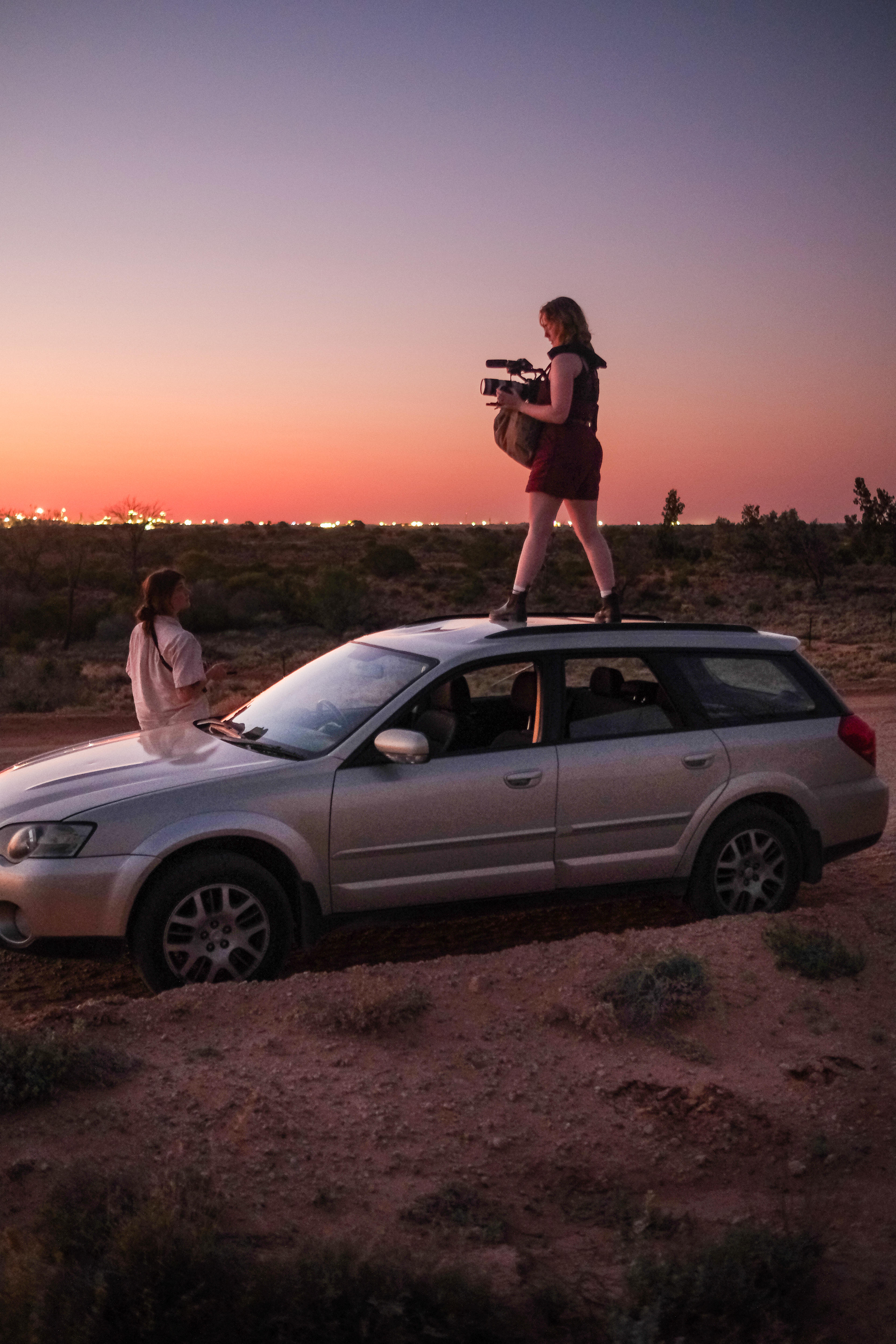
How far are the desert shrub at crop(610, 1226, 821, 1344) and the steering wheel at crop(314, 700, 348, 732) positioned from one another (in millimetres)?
3007

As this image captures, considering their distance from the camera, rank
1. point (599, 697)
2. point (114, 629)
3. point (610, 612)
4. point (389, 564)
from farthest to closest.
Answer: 1. point (389, 564)
2. point (114, 629)
3. point (610, 612)
4. point (599, 697)

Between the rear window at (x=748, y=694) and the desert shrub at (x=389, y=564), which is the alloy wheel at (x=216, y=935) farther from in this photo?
the desert shrub at (x=389, y=564)

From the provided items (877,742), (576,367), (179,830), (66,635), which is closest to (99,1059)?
(179,830)

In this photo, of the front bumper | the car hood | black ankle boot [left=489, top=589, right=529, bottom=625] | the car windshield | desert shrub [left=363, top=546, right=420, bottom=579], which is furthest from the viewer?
desert shrub [left=363, top=546, right=420, bottom=579]

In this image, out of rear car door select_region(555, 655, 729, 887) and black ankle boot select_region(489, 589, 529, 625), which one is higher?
black ankle boot select_region(489, 589, 529, 625)

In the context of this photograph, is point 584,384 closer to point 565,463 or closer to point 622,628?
point 565,463

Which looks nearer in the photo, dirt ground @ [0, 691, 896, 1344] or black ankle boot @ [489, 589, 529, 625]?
dirt ground @ [0, 691, 896, 1344]

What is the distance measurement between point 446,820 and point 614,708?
1.22 metres

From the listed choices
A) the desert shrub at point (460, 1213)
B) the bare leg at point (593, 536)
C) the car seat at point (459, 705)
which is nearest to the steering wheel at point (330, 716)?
the car seat at point (459, 705)

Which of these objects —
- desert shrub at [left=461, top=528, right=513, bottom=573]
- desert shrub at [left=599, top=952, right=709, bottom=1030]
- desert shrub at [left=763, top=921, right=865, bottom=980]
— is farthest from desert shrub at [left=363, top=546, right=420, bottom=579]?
desert shrub at [left=599, top=952, right=709, bottom=1030]

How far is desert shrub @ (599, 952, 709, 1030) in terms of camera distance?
510cm

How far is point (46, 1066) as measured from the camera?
4.29m

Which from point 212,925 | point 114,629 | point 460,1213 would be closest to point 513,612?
point 212,925

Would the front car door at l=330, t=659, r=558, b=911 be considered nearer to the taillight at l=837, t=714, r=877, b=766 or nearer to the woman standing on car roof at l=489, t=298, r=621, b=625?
the woman standing on car roof at l=489, t=298, r=621, b=625
